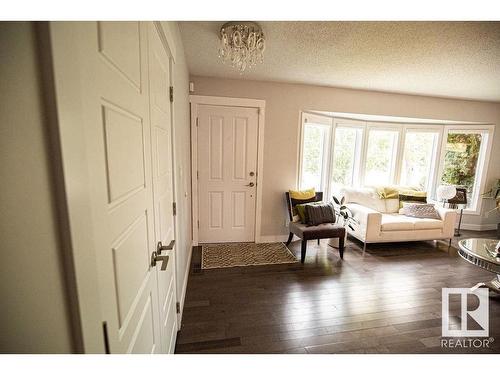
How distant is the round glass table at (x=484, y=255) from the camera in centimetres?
183

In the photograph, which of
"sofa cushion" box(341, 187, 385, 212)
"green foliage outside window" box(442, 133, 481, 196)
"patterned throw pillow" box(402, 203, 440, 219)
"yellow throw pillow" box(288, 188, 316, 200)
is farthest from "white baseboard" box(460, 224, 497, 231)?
"yellow throw pillow" box(288, 188, 316, 200)

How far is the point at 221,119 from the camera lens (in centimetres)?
294

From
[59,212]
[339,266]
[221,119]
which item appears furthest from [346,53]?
[59,212]

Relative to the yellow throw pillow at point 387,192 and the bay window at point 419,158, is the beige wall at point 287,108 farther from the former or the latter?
the yellow throw pillow at point 387,192

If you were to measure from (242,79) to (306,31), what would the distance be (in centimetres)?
132

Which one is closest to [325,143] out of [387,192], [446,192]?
[387,192]

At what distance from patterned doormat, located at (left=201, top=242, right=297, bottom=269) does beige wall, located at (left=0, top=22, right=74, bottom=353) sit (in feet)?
7.36

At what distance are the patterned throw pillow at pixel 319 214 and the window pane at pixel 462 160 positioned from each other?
3043 mm

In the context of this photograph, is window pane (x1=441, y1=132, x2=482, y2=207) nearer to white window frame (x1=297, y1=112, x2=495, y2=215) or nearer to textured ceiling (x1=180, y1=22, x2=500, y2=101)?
white window frame (x1=297, y1=112, x2=495, y2=215)

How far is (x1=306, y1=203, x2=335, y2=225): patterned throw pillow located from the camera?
2.79 metres

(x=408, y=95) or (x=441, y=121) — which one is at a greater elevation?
(x=408, y=95)

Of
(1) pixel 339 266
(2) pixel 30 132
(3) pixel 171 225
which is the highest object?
(2) pixel 30 132

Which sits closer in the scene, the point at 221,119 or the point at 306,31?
the point at 306,31
